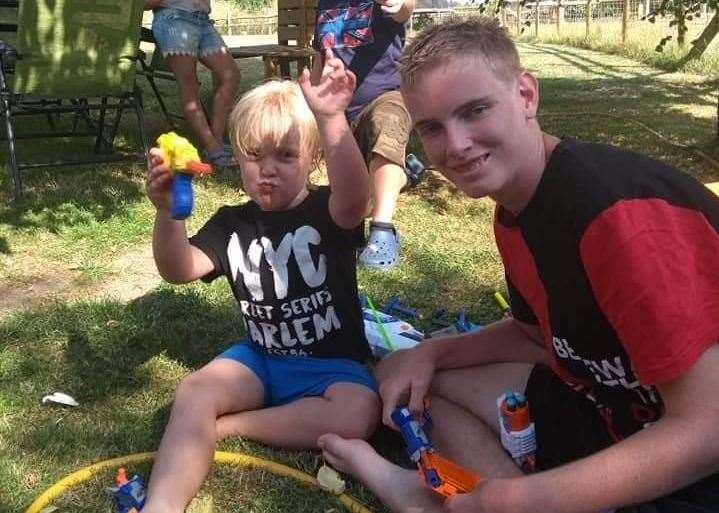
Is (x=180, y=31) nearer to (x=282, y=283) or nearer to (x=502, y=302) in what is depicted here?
(x=502, y=302)

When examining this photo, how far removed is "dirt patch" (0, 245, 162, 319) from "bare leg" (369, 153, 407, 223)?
1044 millimetres

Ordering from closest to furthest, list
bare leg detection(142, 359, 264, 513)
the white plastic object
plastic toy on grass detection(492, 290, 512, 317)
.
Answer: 1. bare leg detection(142, 359, 264, 513)
2. the white plastic object
3. plastic toy on grass detection(492, 290, 512, 317)

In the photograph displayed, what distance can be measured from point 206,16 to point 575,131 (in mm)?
3080

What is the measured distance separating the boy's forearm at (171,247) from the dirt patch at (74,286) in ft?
3.76

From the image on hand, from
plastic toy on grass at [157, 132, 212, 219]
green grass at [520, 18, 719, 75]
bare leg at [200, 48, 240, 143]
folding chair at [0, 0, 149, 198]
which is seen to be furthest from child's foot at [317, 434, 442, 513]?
green grass at [520, 18, 719, 75]

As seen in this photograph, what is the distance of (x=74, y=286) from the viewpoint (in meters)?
3.38

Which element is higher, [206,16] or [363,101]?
[206,16]

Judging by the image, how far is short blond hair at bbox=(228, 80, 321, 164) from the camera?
2170 mm

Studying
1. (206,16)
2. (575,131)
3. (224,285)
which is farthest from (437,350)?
(575,131)

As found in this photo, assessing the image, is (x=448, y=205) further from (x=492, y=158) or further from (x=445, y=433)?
(x=492, y=158)

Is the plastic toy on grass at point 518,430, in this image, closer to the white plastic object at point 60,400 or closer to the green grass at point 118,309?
the green grass at point 118,309

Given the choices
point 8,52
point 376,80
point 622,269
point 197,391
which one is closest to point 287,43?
point 8,52

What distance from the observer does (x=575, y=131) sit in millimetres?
6512

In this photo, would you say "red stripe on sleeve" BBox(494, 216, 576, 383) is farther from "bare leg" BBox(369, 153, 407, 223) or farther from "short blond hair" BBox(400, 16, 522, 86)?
"bare leg" BBox(369, 153, 407, 223)
